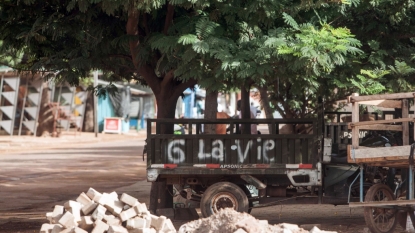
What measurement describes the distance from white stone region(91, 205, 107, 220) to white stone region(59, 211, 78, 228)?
243 mm

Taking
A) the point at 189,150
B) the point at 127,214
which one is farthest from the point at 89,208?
the point at 189,150

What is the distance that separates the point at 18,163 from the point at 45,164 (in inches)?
38.6

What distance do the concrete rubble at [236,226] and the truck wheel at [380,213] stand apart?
2.65 metres

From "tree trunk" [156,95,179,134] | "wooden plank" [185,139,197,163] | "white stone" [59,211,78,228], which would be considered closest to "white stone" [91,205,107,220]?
"white stone" [59,211,78,228]

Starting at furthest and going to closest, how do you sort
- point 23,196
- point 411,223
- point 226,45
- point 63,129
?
point 63,129, point 23,196, point 411,223, point 226,45

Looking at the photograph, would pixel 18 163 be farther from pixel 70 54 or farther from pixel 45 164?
pixel 70 54

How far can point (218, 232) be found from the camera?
A: 732cm

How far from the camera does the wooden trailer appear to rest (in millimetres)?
9258

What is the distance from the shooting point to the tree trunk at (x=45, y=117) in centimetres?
4106

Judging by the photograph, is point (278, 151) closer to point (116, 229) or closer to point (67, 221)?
point (116, 229)

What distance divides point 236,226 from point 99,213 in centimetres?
181

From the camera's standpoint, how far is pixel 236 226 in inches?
279

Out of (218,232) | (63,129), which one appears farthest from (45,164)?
(63,129)

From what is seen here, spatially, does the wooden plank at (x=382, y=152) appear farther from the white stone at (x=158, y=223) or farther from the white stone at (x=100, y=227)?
the white stone at (x=100, y=227)
